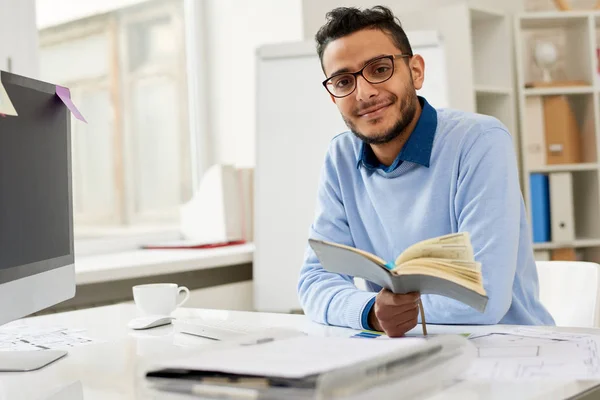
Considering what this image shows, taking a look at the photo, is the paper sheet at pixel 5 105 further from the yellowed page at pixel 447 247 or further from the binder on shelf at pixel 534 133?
the binder on shelf at pixel 534 133

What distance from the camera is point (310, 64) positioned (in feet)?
10.2

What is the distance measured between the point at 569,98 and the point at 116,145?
89.7 inches

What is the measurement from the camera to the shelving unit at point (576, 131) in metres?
3.80

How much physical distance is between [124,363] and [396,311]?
45cm

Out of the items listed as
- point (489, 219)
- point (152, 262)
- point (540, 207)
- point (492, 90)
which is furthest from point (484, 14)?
point (489, 219)

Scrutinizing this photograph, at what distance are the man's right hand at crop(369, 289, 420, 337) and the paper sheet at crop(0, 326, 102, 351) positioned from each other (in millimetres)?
571

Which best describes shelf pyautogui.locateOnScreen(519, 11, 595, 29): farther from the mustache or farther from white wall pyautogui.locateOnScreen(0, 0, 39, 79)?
the mustache

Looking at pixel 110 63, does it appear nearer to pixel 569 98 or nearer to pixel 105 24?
pixel 105 24

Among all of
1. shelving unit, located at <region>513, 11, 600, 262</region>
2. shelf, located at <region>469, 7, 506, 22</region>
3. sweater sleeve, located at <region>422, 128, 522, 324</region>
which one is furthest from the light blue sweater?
shelving unit, located at <region>513, 11, 600, 262</region>

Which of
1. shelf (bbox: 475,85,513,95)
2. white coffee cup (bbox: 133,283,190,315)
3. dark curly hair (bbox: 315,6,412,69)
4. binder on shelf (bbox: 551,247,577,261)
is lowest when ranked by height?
binder on shelf (bbox: 551,247,577,261)

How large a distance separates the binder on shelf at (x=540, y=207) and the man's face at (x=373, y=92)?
2223 millimetres

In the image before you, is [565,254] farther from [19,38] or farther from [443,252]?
[443,252]

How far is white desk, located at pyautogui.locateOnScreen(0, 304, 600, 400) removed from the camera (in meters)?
0.95

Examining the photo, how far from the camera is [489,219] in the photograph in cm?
152
